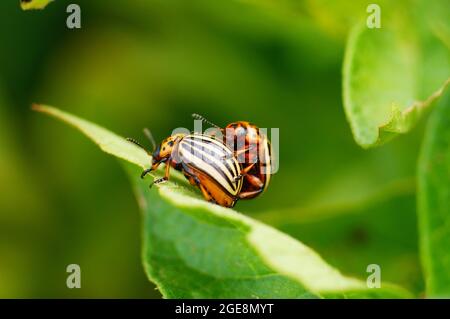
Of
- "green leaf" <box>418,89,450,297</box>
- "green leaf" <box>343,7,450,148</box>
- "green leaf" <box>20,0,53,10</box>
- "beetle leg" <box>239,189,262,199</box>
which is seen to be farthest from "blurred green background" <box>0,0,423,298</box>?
"green leaf" <box>20,0,53,10</box>

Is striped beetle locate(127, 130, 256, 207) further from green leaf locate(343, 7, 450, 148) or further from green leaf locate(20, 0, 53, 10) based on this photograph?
green leaf locate(20, 0, 53, 10)

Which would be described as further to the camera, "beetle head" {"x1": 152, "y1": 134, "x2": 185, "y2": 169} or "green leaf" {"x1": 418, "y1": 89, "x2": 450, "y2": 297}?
"beetle head" {"x1": 152, "y1": 134, "x2": 185, "y2": 169}

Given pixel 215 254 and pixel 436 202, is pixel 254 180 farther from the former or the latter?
pixel 436 202

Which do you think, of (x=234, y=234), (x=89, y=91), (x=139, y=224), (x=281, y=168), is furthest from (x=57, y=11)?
(x=234, y=234)

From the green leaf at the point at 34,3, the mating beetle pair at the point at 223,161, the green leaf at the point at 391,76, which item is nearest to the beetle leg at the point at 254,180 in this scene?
the mating beetle pair at the point at 223,161

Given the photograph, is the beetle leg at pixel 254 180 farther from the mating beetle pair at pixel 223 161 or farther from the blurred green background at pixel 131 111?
the blurred green background at pixel 131 111

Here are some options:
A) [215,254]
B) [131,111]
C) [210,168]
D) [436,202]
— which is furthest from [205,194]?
[131,111]
